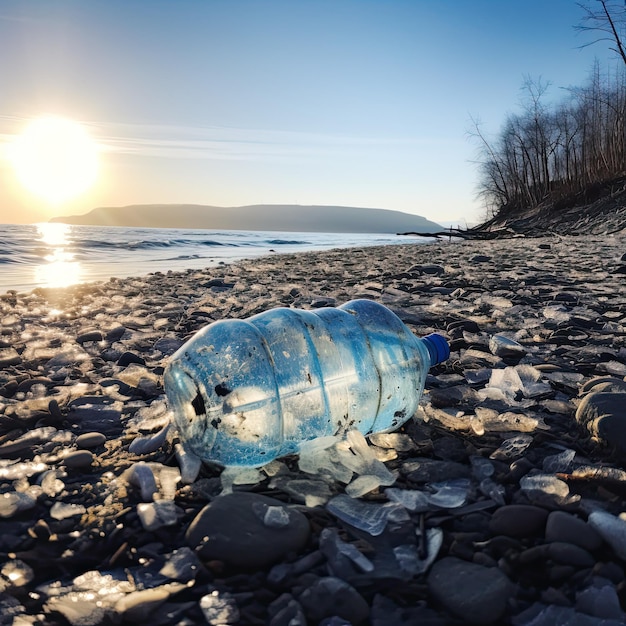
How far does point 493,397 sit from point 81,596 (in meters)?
1.73

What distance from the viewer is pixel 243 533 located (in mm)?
1157

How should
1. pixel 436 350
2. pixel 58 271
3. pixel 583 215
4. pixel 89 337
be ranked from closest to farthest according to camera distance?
pixel 436 350, pixel 89 337, pixel 58 271, pixel 583 215

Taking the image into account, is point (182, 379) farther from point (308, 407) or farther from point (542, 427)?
point (542, 427)

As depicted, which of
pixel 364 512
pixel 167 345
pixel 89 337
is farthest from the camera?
pixel 89 337

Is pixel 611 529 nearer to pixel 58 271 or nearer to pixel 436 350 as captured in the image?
pixel 436 350

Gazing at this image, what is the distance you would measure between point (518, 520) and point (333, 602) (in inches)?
20.6

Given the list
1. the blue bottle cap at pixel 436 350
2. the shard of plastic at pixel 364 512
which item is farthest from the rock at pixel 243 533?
the blue bottle cap at pixel 436 350

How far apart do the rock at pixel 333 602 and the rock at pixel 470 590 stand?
0.17m

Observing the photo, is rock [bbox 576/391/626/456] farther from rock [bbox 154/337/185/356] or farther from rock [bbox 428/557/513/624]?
rock [bbox 154/337/185/356]

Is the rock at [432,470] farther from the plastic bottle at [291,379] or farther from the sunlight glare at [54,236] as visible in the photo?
the sunlight glare at [54,236]

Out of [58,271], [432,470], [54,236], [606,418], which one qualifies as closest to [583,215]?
[58,271]

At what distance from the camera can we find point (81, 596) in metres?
1.02

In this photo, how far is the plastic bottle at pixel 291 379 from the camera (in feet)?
4.91

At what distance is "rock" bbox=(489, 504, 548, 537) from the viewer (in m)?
1.17
